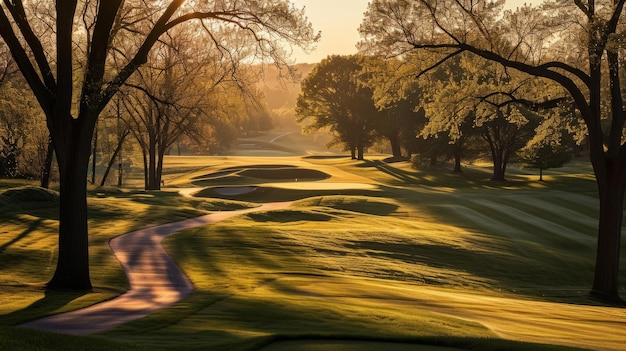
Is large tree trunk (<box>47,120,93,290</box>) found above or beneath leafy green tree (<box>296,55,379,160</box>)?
beneath

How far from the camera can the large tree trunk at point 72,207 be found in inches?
680

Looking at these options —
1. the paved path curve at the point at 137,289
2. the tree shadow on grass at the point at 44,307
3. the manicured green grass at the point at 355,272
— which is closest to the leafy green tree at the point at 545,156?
the manicured green grass at the point at 355,272

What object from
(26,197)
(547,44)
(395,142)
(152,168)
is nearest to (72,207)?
(547,44)

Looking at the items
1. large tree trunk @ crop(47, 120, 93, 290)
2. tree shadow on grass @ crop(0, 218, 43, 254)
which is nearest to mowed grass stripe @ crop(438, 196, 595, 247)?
tree shadow on grass @ crop(0, 218, 43, 254)

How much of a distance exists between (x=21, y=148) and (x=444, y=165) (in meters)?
55.2

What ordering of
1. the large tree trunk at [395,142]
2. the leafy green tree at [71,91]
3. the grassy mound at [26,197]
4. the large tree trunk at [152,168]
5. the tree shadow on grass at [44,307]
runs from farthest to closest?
the large tree trunk at [395,142] < the large tree trunk at [152,168] < the grassy mound at [26,197] < the leafy green tree at [71,91] < the tree shadow on grass at [44,307]

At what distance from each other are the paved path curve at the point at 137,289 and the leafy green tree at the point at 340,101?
214 feet

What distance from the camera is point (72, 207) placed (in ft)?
57.1

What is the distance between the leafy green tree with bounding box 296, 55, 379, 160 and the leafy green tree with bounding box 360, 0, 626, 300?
70.7 m

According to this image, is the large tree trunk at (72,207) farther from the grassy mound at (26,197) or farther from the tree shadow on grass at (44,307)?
the grassy mound at (26,197)

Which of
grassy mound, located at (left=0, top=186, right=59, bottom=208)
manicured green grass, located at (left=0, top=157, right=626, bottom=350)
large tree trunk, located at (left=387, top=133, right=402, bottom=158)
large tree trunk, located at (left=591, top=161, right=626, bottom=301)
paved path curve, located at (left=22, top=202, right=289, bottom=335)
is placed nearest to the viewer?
manicured green grass, located at (left=0, top=157, right=626, bottom=350)

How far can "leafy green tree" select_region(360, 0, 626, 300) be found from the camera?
22.4m

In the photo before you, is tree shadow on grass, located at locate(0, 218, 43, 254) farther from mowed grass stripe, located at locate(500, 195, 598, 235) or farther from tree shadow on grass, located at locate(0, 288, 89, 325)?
mowed grass stripe, located at locate(500, 195, 598, 235)

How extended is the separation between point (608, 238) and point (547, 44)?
7460mm
